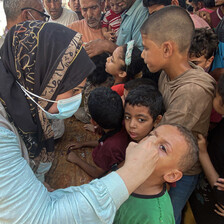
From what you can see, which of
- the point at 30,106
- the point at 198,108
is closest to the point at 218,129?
the point at 198,108

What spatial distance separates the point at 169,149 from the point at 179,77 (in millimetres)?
653

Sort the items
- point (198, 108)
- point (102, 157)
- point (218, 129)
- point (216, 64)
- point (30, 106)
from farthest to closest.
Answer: point (216, 64) < point (102, 157) < point (218, 129) < point (198, 108) < point (30, 106)

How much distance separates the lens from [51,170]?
6.05 feet

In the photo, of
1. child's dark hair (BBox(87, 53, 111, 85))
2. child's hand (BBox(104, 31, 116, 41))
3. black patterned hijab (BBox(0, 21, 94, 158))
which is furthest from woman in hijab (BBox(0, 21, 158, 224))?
child's hand (BBox(104, 31, 116, 41))

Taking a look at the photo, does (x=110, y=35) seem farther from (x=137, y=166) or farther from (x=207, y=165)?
(x=137, y=166)

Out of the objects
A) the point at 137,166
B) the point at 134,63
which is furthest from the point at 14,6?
the point at 137,166

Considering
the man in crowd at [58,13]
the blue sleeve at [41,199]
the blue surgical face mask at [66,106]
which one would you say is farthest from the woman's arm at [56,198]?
the man in crowd at [58,13]

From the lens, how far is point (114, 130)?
1.79m

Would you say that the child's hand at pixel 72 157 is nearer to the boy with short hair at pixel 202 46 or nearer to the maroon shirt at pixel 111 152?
the maroon shirt at pixel 111 152

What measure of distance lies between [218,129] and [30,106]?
1.50 metres

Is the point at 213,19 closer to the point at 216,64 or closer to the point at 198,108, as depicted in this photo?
the point at 216,64

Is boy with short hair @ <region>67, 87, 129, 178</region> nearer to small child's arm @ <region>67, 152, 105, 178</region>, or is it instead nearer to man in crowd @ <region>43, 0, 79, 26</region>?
small child's arm @ <region>67, 152, 105, 178</region>

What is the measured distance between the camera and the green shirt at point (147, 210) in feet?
3.59

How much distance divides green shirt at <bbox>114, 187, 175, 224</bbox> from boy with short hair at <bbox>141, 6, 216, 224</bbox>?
1.80ft
